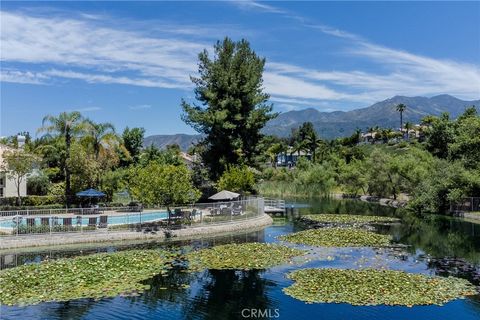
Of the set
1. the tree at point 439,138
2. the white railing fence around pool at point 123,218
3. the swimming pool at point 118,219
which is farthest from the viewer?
the tree at point 439,138

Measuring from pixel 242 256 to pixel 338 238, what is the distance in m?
10.1

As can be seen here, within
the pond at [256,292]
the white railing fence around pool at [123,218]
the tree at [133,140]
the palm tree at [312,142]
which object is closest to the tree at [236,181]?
the white railing fence around pool at [123,218]

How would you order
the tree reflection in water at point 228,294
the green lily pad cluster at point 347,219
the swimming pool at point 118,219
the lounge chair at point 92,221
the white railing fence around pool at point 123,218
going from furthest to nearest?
the green lily pad cluster at point 347,219, the lounge chair at point 92,221, the swimming pool at point 118,219, the white railing fence around pool at point 123,218, the tree reflection in water at point 228,294

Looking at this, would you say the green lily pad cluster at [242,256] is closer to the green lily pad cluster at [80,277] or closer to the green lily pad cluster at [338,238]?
the green lily pad cluster at [80,277]

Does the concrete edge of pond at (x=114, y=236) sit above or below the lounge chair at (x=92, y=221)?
below

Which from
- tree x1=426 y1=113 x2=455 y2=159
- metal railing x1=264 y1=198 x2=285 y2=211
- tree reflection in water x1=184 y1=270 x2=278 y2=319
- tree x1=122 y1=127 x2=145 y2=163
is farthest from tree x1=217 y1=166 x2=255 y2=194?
tree x1=426 y1=113 x2=455 y2=159

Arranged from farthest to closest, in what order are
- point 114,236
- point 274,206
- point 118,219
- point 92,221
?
point 274,206 < point 118,219 < point 92,221 < point 114,236

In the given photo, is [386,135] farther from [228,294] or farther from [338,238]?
[228,294]

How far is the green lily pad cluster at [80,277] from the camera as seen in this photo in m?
20.6

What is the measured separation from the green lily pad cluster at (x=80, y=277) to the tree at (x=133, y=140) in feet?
123

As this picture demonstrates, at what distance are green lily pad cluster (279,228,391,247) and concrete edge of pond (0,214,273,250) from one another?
214 inches

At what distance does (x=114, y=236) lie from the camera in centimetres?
3444

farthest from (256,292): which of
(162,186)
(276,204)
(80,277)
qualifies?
(276,204)

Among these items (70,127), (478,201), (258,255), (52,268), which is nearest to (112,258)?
(52,268)
